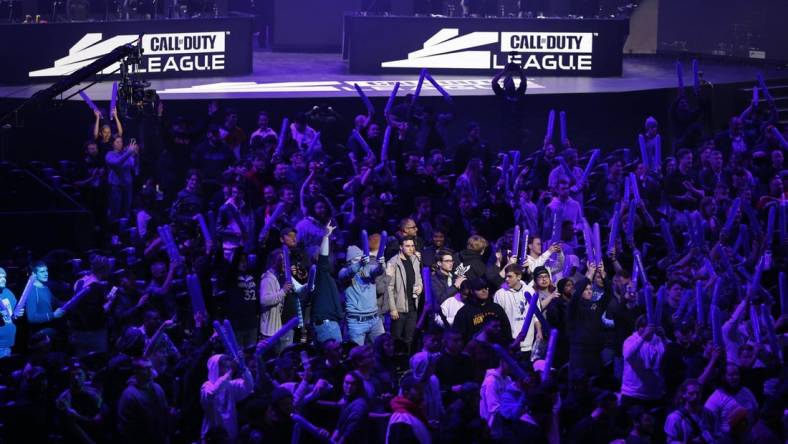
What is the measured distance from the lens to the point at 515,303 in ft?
38.6

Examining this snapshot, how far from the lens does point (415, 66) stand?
21.2 m

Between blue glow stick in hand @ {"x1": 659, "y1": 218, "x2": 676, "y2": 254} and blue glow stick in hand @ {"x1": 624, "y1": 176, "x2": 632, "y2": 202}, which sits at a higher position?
blue glow stick in hand @ {"x1": 624, "y1": 176, "x2": 632, "y2": 202}

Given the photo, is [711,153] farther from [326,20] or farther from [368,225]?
[326,20]

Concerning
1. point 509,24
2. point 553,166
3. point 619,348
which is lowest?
point 619,348

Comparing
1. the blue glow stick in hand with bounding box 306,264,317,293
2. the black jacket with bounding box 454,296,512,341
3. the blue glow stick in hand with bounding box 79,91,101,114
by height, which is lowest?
the black jacket with bounding box 454,296,512,341

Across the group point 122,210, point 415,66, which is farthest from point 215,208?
point 415,66

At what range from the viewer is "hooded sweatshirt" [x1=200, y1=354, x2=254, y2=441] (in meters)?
9.81

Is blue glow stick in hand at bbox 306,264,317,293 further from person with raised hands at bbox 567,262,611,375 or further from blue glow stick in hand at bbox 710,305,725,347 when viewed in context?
blue glow stick in hand at bbox 710,305,725,347

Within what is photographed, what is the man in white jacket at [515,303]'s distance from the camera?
11.7 metres

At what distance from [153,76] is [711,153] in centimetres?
827

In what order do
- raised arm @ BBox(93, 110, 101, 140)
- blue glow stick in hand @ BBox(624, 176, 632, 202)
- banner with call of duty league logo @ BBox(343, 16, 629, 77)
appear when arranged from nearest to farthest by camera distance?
blue glow stick in hand @ BBox(624, 176, 632, 202), raised arm @ BBox(93, 110, 101, 140), banner with call of duty league logo @ BBox(343, 16, 629, 77)

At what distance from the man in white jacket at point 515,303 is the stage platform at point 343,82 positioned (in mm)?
6440

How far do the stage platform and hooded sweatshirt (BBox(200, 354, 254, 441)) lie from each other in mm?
7737

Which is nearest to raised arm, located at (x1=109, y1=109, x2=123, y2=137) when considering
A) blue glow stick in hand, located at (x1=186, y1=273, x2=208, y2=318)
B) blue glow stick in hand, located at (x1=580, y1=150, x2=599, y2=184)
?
blue glow stick in hand, located at (x1=186, y1=273, x2=208, y2=318)
